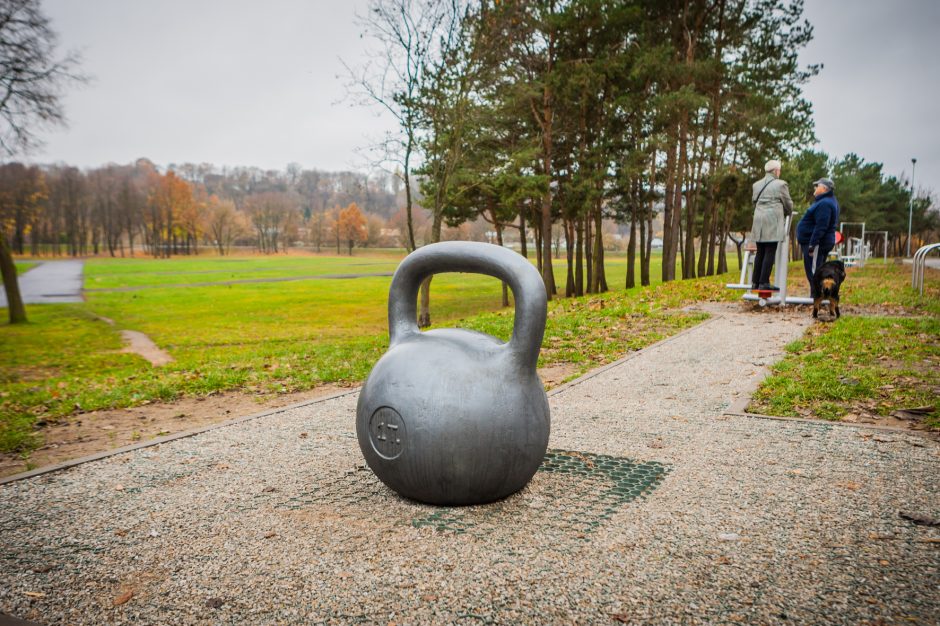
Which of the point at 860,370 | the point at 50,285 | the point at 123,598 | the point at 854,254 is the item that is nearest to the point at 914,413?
the point at 860,370

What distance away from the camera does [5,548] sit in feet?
12.8

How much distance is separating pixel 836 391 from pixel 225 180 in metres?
152

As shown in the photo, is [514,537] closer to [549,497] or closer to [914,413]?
[549,497]

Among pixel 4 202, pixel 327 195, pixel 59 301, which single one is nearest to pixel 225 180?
pixel 327 195

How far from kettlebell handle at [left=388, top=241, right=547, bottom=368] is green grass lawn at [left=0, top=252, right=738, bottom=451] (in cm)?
463

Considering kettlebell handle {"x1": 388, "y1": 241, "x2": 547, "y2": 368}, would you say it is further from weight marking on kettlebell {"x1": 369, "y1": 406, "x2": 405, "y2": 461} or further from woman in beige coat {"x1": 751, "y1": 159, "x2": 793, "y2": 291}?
woman in beige coat {"x1": 751, "y1": 159, "x2": 793, "y2": 291}

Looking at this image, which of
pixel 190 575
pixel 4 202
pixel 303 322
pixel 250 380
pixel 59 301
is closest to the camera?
pixel 190 575

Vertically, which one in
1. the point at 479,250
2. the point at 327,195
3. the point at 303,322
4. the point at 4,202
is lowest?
the point at 303,322

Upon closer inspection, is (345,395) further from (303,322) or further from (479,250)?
(303,322)

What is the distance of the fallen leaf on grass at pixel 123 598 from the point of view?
321cm

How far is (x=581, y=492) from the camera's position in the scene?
454cm

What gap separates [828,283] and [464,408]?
33.1ft

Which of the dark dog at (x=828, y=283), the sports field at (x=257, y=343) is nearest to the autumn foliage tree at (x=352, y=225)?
the sports field at (x=257, y=343)

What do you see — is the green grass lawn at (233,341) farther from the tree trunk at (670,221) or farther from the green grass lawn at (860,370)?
the tree trunk at (670,221)
